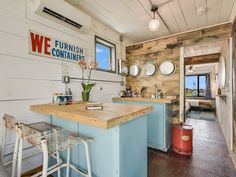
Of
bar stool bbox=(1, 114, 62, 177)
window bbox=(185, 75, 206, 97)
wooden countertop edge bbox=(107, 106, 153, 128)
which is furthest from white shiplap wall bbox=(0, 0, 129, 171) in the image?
window bbox=(185, 75, 206, 97)

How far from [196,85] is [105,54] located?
24.0 ft

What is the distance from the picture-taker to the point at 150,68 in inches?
120

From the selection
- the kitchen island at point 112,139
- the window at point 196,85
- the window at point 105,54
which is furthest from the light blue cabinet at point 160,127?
the window at point 196,85

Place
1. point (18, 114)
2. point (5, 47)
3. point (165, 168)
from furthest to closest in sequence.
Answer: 1. point (165, 168)
2. point (18, 114)
3. point (5, 47)

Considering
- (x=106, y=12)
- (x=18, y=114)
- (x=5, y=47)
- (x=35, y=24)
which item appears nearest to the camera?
(x=5, y=47)

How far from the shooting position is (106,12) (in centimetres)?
223

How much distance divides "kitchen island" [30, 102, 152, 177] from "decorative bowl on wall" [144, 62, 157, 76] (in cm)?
178

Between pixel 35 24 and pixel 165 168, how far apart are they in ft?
8.35

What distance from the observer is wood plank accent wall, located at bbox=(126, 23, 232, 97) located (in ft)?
7.76

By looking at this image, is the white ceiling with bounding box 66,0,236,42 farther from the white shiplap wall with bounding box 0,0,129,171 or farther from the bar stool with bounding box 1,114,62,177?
the bar stool with bounding box 1,114,62,177

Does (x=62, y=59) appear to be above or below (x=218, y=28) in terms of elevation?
below

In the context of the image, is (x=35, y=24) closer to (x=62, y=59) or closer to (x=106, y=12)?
(x=62, y=59)

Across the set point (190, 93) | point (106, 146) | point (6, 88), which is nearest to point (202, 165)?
point (106, 146)

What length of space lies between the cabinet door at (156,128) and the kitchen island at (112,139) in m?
1.02
